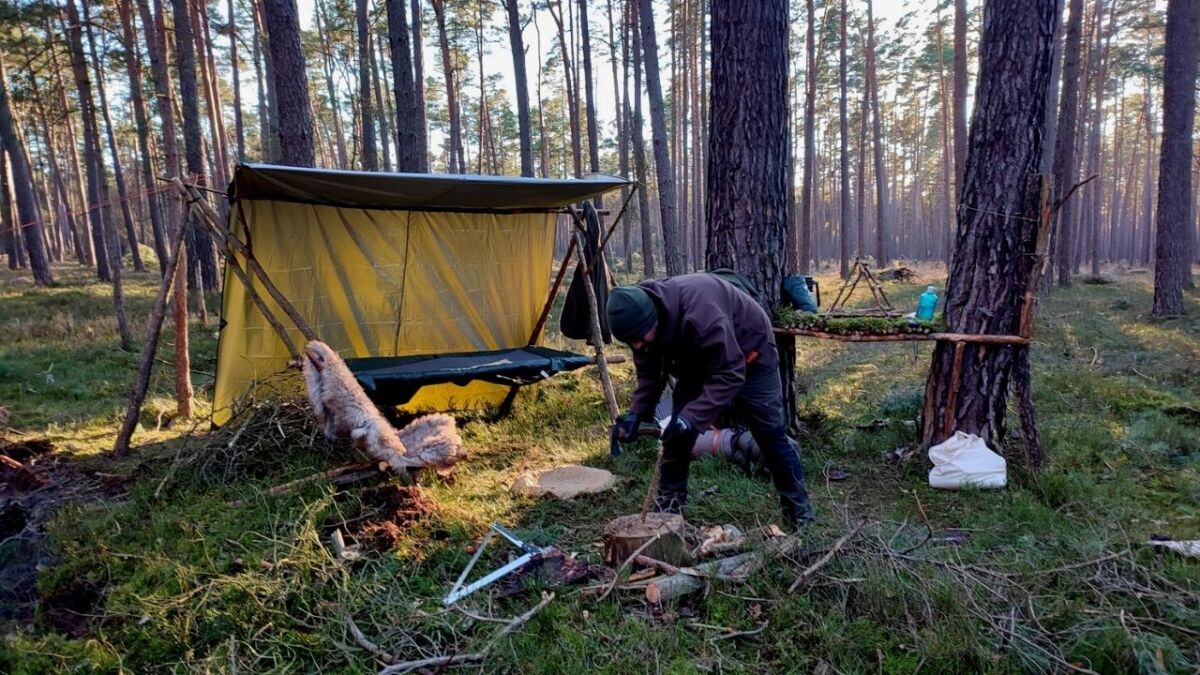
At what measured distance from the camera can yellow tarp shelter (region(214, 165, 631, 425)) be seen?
5.03 meters

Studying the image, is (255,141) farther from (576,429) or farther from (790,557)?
(790,557)

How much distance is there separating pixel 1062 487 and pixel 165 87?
8789 mm

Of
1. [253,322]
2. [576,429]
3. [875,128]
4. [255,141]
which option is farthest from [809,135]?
[255,141]

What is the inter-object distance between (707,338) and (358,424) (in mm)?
2257

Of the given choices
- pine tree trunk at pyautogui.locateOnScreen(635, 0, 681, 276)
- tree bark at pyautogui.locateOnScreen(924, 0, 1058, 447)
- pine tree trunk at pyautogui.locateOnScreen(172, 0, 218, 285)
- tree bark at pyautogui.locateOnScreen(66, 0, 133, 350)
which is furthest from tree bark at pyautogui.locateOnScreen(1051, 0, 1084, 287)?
tree bark at pyautogui.locateOnScreen(66, 0, 133, 350)

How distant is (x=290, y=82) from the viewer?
249 inches

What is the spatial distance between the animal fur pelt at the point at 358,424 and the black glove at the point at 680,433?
1548 millimetres

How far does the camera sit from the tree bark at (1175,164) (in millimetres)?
10078

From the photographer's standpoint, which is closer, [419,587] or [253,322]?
[419,587]

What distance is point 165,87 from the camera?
22.0 feet

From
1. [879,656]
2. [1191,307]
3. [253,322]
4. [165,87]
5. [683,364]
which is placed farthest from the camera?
[1191,307]

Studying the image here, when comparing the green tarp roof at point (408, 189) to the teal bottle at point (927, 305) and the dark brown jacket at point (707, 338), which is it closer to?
the dark brown jacket at point (707, 338)

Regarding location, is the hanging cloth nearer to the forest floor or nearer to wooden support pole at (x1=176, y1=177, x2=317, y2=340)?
the forest floor

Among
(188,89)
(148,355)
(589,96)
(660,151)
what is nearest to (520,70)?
(589,96)
